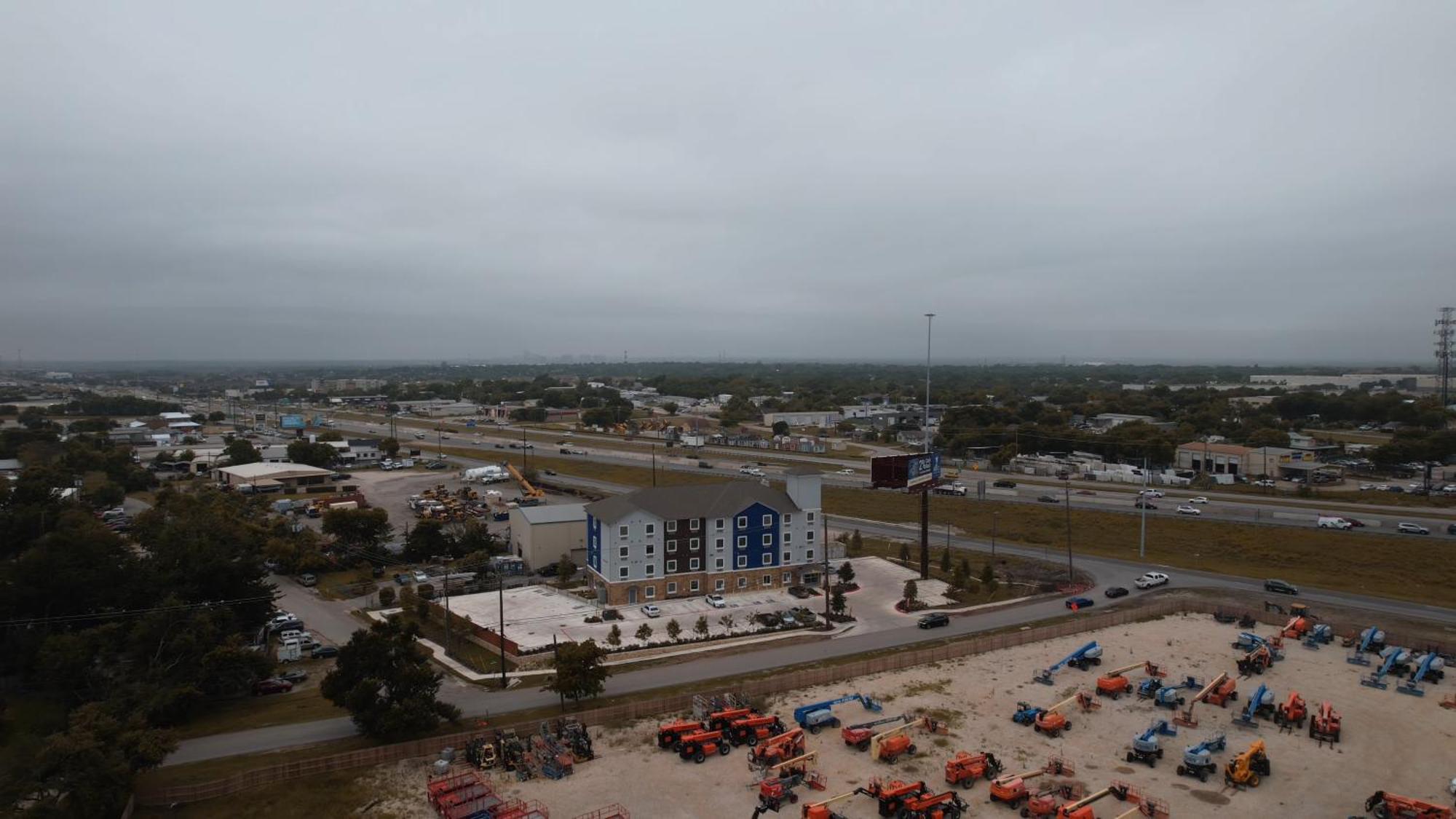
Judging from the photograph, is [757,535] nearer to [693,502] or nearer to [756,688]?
[693,502]

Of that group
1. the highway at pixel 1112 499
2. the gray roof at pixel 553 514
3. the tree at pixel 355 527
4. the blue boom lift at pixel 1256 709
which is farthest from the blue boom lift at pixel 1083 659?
the tree at pixel 355 527

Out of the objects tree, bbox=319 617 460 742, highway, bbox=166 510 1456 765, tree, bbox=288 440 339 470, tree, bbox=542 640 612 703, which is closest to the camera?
Result: tree, bbox=319 617 460 742

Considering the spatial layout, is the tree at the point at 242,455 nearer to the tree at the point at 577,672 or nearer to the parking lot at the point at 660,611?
the parking lot at the point at 660,611

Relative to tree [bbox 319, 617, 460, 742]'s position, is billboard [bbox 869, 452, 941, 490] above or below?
above

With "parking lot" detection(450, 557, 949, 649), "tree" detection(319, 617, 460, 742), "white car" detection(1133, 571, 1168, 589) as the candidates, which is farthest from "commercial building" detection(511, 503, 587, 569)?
"white car" detection(1133, 571, 1168, 589)

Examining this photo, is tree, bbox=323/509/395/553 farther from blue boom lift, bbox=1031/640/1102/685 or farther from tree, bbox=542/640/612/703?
blue boom lift, bbox=1031/640/1102/685

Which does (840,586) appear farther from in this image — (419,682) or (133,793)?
(133,793)
